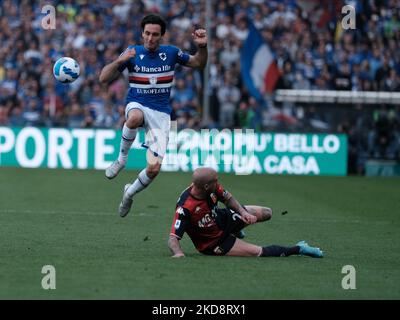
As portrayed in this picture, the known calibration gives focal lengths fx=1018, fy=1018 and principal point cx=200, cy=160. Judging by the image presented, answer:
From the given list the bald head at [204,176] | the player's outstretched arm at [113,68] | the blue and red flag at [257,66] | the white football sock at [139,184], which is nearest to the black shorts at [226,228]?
the bald head at [204,176]

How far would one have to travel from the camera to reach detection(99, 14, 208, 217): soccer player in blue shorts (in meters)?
13.3

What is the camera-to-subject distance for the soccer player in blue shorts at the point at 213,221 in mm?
11383

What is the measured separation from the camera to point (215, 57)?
98.4 feet

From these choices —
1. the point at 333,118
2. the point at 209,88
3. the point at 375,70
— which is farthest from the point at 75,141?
the point at 375,70

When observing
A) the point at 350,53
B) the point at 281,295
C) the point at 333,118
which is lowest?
Result: the point at 281,295

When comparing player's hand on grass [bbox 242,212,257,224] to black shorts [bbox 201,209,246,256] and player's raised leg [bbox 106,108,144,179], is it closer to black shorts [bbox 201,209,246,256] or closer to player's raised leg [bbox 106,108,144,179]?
black shorts [bbox 201,209,246,256]

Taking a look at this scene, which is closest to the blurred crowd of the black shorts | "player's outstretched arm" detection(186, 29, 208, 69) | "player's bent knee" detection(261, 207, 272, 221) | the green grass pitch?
the green grass pitch

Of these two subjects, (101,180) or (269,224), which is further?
(101,180)

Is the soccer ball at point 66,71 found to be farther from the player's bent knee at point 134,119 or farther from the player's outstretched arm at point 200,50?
the player's outstretched arm at point 200,50

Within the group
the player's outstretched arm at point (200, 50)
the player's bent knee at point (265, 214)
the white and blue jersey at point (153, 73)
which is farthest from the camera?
the white and blue jersey at point (153, 73)

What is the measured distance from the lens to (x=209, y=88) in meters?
29.3

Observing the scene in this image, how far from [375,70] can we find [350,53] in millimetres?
1026

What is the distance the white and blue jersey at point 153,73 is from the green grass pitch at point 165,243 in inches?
74.2
